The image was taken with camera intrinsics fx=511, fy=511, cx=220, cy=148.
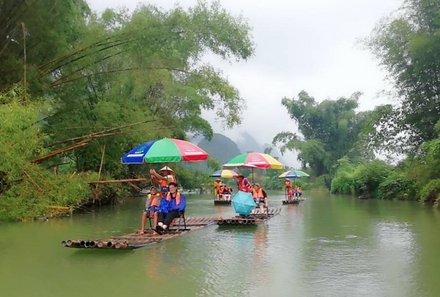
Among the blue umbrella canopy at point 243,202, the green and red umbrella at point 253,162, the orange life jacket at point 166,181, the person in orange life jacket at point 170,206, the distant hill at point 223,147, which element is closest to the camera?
the person in orange life jacket at point 170,206

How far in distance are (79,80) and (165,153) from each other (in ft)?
30.1

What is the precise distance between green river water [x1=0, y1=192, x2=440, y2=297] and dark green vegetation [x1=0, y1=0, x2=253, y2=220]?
209 centimetres

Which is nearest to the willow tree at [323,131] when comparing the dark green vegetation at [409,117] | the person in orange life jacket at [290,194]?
the dark green vegetation at [409,117]

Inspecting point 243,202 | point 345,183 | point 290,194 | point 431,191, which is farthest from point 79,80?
point 345,183

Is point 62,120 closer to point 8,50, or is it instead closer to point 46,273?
point 8,50

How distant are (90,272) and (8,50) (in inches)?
387

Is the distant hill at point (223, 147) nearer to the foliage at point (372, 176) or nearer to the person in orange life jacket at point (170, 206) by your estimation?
the foliage at point (372, 176)

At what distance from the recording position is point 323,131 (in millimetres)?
51969

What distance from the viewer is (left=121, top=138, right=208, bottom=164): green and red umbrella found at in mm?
9891

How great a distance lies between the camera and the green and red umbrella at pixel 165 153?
989 centimetres

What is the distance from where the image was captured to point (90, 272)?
688 centimetres

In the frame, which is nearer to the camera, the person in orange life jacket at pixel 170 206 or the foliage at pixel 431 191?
the person in orange life jacket at pixel 170 206

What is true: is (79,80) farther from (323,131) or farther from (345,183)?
(323,131)

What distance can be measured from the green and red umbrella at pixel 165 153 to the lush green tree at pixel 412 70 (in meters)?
13.0
